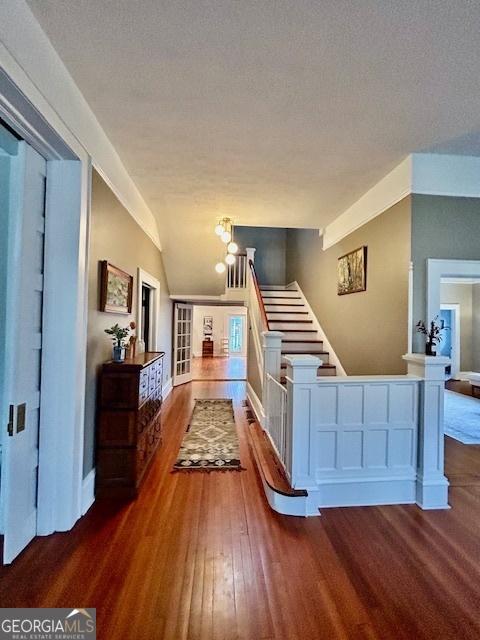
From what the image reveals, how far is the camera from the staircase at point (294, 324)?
16.0ft

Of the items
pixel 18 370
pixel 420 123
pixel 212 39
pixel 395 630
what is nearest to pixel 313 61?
pixel 212 39

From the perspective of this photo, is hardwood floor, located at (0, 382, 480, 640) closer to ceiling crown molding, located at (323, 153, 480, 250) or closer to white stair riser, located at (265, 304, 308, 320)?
ceiling crown molding, located at (323, 153, 480, 250)

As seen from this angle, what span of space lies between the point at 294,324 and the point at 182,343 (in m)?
3.01

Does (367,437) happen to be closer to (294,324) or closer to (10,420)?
(10,420)

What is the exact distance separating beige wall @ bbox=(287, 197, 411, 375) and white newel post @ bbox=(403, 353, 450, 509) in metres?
0.43

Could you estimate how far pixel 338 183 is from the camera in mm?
3248

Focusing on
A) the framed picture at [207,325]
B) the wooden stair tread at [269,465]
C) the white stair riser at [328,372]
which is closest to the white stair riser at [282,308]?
the white stair riser at [328,372]

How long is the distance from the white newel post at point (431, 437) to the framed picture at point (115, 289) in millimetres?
2675

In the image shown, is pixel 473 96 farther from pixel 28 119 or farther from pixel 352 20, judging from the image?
pixel 28 119

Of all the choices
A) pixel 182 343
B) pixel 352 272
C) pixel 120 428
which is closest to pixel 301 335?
pixel 352 272

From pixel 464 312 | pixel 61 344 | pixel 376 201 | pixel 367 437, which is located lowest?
pixel 367 437

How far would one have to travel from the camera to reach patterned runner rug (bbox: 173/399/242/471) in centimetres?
304

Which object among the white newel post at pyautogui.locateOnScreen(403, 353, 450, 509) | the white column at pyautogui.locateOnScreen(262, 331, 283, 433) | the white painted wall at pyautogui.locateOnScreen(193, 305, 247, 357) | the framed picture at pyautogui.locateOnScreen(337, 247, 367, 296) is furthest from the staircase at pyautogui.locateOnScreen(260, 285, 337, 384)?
the white painted wall at pyautogui.locateOnScreen(193, 305, 247, 357)

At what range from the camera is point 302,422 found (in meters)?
2.32
